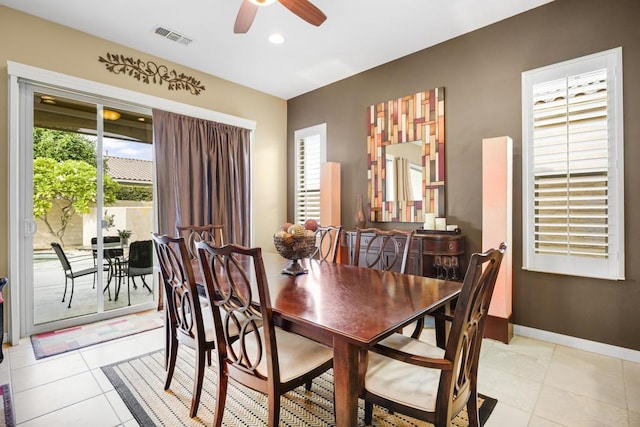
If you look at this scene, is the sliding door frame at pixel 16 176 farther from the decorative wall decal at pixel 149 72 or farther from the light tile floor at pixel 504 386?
the decorative wall decal at pixel 149 72

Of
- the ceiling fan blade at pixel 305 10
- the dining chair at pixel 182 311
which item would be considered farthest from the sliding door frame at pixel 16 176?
the ceiling fan blade at pixel 305 10

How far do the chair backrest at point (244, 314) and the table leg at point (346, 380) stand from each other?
1.00ft

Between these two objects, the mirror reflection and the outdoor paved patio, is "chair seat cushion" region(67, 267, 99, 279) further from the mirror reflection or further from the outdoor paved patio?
the mirror reflection

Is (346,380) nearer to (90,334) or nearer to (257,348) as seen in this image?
(257,348)

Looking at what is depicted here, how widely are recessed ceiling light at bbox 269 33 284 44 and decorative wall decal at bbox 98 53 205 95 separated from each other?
1314mm

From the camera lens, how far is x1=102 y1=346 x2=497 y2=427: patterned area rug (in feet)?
6.02

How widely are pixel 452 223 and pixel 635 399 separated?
1873 millimetres

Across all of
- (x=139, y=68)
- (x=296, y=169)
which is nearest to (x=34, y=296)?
(x=139, y=68)

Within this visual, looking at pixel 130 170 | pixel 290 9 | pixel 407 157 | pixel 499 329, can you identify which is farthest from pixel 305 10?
pixel 499 329

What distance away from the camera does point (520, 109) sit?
303cm

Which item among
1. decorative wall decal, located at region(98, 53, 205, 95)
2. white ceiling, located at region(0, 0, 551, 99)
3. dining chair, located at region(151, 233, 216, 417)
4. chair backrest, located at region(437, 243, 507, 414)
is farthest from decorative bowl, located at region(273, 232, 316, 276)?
decorative wall decal, located at region(98, 53, 205, 95)

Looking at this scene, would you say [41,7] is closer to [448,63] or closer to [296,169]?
[296,169]

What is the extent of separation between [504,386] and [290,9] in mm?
3068

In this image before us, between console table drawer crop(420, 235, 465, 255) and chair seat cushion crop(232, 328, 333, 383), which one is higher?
console table drawer crop(420, 235, 465, 255)
